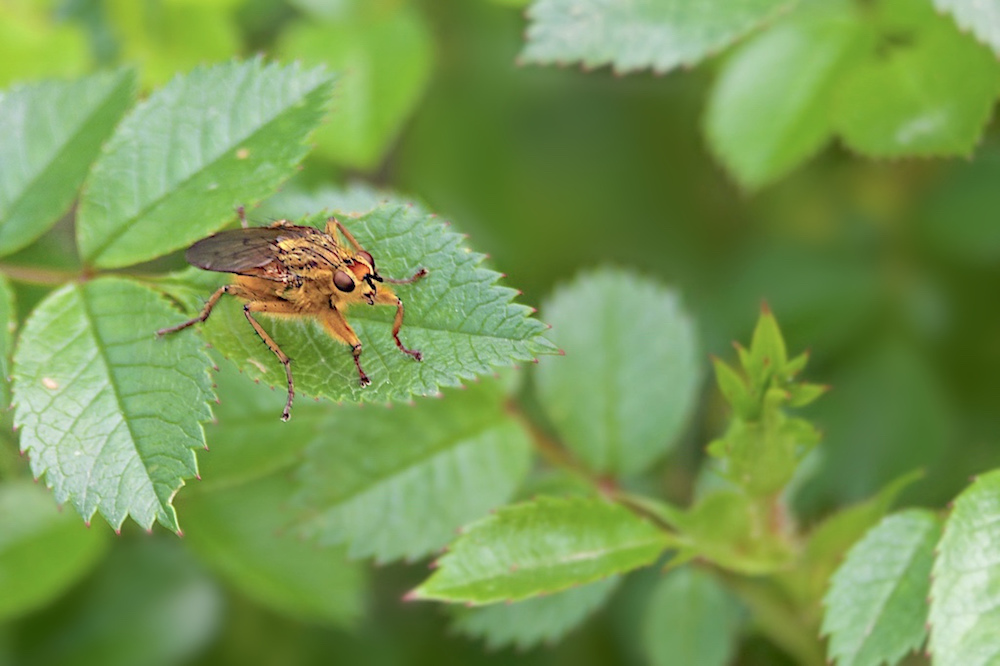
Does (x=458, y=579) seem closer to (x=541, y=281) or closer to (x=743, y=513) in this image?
(x=743, y=513)

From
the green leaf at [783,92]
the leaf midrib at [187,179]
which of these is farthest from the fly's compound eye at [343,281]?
the green leaf at [783,92]

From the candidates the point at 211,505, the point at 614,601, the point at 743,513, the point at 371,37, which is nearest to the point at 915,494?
the point at 743,513

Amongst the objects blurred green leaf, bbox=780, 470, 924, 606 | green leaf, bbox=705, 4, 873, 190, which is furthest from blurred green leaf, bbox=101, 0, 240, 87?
blurred green leaf, bbox=780, 470, 924, 606

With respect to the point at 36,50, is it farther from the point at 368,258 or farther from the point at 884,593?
the point at 884,593

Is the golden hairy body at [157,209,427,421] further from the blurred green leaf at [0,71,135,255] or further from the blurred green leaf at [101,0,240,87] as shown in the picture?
the blurred green leaf at [101,0,240,87]

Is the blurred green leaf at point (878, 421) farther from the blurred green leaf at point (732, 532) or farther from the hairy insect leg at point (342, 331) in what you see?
the hairy insect leg at point (342, 331)

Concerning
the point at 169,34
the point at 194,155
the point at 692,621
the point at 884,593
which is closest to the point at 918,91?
the point at 884,593

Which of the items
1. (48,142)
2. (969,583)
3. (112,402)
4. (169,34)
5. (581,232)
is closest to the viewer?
(969,583)
